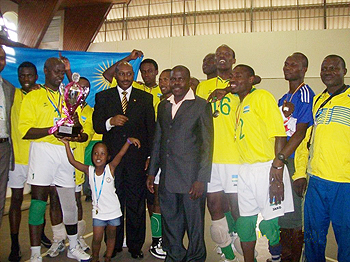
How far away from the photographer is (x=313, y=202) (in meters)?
2.51

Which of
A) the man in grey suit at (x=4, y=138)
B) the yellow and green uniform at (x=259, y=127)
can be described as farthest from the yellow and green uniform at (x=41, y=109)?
the yellow and green uniform at (x=259, y=127)

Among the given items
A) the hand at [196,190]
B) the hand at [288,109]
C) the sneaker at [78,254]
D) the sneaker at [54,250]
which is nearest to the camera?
the hand at [196,190]

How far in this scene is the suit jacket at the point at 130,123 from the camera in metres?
3.32

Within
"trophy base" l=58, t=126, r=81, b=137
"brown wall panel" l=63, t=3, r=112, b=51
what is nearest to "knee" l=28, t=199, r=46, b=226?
"trophy base" l=58, t=126, r=81, b=137

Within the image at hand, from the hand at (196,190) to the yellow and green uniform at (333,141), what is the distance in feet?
2.84

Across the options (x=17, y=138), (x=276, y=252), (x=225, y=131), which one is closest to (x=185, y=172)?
(x=225, y=131)

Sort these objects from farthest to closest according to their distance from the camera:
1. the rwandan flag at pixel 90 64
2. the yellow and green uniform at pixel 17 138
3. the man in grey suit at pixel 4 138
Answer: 1. the rwandan flag at pixel 90 64
2. the yellow and green uniform at pixel 17 138
3. the man in grey suit at pixel 4 138

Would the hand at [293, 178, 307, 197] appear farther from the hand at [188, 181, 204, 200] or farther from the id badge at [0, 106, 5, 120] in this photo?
the id badge at [0, 106, 5, 120]

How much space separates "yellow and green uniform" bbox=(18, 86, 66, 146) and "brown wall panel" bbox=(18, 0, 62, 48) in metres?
6.75

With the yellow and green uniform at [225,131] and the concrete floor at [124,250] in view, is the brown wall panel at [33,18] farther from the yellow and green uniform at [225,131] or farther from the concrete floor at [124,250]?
the yellow and green uniform at [225,131]

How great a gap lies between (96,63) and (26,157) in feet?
10.3

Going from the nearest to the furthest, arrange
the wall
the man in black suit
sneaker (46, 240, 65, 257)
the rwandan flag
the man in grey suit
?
the man in grey suit → the man in black suit → sneaker (46, 240, 65, 257) → the rwandan flag → the wall

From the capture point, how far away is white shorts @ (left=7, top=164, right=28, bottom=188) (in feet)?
11.4

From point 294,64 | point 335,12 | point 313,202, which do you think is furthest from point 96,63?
point 335,12
